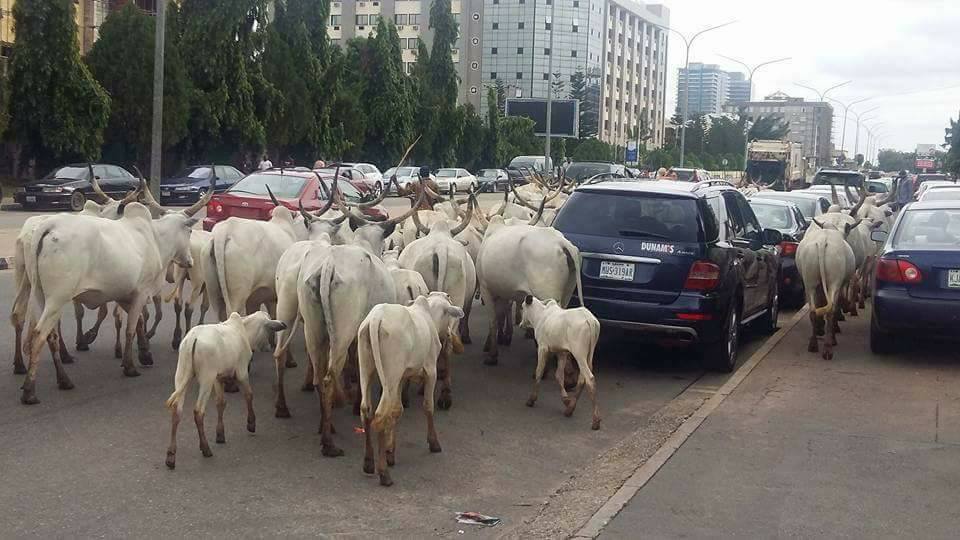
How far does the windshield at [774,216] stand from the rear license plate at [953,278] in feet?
18.4

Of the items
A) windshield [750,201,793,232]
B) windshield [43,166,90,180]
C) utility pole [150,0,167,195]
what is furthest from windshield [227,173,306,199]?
windshield [43,166,90,180]

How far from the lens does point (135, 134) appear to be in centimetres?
4178

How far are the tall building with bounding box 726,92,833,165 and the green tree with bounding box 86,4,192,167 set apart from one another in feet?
336

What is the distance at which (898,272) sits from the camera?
1127cm

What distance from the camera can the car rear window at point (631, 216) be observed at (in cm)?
1062

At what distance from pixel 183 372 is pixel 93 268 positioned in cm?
234

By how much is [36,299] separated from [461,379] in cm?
371

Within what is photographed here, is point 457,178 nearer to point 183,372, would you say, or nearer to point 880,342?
point 880,342

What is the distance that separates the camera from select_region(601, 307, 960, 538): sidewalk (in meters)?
6.33

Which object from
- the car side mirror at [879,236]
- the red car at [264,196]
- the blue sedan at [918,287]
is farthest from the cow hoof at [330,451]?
the red car at [264,196]

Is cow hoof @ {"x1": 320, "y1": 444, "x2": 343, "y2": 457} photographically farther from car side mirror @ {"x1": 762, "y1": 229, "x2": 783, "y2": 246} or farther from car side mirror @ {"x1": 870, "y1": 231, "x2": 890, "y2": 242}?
car side mirror @ {"x1": 870, "y1": 231, "x2": 890, "y2": 242}

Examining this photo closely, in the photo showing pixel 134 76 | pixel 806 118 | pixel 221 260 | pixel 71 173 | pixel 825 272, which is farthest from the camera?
pixel 806 118

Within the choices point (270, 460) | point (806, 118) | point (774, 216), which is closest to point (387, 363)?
point (270, 460)

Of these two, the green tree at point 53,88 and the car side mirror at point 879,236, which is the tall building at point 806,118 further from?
the car side mirror at point 879,236
